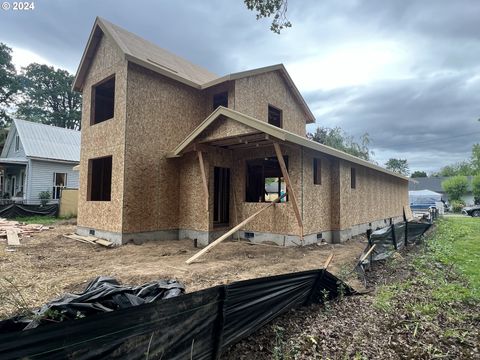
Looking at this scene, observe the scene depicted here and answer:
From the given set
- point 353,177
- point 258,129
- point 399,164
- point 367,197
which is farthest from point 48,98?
point 399,164

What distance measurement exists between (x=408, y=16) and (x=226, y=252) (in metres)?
8.16

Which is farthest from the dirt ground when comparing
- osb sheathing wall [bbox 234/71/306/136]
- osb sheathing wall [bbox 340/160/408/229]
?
osb sheathing wall [bbox 234/71/306/136]

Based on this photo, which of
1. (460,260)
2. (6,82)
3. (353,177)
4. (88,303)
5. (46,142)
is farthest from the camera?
(6,82)

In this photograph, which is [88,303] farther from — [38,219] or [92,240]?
[38,219]

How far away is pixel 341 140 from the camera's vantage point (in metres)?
33.4

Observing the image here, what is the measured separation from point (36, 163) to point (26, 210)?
402 centimetres

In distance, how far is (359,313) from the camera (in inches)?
172

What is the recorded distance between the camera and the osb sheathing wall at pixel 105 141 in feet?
32.0

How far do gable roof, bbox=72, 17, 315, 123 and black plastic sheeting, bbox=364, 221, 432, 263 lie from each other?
7.95 metres

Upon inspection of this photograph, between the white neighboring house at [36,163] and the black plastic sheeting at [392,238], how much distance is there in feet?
70.9

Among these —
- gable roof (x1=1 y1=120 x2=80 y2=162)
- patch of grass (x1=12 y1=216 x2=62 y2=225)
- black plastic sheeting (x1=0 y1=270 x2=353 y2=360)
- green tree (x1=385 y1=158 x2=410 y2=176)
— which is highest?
green tree (x1=385 y1=158 x2=410 y2=176)

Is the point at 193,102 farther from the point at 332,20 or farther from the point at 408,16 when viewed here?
the point at 408,16

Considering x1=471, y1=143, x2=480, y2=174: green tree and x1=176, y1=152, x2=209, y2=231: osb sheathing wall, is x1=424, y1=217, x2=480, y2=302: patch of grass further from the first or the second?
x1=471, y1=143, x2=480, y2=174: green tree

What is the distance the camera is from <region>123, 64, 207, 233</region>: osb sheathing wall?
32.0 feet
